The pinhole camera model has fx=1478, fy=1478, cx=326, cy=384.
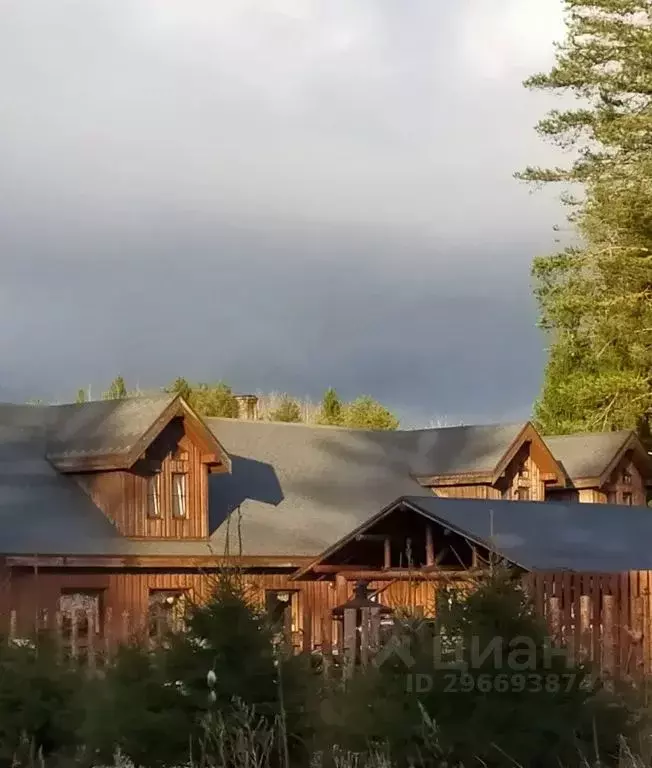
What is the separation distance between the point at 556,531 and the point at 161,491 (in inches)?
345

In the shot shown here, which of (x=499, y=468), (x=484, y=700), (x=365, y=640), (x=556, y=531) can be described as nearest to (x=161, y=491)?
(x=499, y=468)

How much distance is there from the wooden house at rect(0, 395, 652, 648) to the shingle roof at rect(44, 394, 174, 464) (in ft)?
0.13

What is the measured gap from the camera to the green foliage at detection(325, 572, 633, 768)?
882 centimetres

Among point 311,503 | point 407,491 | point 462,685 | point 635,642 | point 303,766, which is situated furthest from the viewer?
point 407,491

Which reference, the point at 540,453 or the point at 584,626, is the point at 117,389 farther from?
the point at 584,626

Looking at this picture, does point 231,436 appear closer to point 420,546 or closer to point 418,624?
point 420,546

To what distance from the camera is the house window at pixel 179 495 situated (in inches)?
1150

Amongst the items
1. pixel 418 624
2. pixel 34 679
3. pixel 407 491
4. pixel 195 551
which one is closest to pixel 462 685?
pixel 418 624

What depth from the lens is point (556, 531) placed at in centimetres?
2367

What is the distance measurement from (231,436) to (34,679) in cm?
2372

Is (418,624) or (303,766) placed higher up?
(418,624)

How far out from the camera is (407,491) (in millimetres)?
34375

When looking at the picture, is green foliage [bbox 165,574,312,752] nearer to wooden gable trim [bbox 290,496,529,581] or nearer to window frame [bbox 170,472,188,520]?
wooden gable trim [bbox 290,496,529,581]

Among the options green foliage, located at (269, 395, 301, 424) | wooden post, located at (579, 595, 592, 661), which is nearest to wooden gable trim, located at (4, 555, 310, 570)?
wooden post, located at (579, 595, 592, 661)
